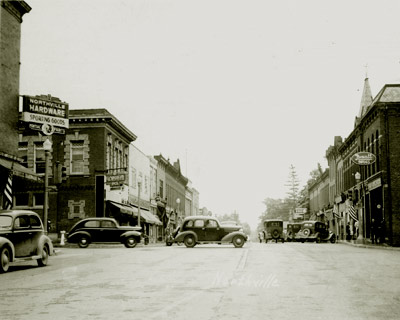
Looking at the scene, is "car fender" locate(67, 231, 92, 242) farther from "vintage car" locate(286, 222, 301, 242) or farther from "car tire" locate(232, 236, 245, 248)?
"vintage car" locate(286, 222, 301, 242)

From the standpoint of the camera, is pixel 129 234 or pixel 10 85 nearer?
pixel 10 85

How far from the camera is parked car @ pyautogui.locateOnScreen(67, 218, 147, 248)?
33.9 meters

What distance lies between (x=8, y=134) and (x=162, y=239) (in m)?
42.8

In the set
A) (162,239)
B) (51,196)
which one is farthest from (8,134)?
(162,239)

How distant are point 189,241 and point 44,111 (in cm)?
1047

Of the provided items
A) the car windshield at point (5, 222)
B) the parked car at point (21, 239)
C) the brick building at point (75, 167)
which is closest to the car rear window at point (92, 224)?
the brick building at point (75, 167)

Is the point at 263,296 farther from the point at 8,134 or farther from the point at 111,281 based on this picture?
the point at 8,134

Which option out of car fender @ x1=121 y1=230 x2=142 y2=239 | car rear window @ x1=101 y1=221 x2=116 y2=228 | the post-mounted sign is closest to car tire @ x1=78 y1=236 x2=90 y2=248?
car rear window @ x1=101 y1=221 x2=116 y2=228

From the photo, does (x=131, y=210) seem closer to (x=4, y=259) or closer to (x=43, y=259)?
(x=43, y=259)

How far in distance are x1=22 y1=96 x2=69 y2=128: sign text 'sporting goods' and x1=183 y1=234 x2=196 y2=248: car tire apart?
353 inches

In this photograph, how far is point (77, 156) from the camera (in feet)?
152

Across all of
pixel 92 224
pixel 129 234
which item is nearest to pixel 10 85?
pixel 92 224

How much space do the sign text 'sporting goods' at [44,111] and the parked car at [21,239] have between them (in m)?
11.3

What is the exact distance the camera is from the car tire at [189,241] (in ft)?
106
